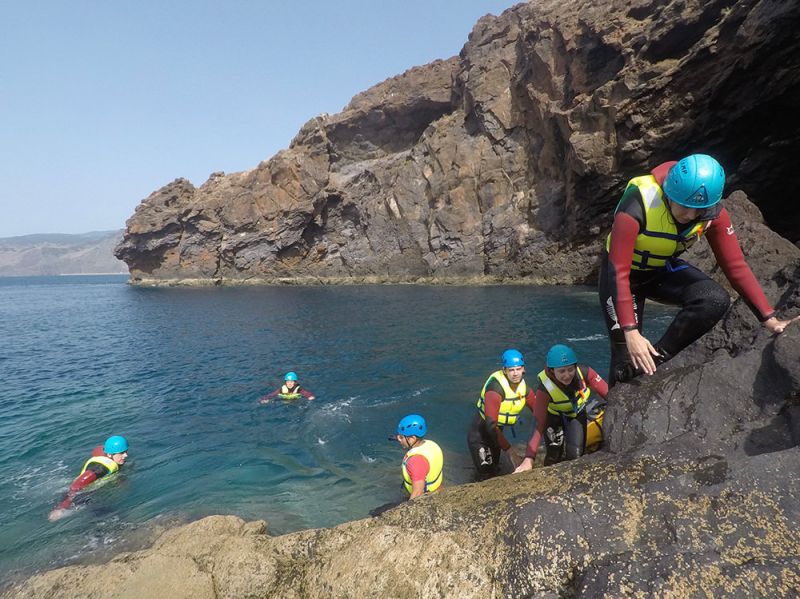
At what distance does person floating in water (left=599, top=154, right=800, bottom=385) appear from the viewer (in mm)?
3387

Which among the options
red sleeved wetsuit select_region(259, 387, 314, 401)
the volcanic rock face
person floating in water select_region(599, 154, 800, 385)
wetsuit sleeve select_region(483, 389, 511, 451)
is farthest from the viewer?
the volcanic rock face

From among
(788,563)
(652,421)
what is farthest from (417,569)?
(652,421)

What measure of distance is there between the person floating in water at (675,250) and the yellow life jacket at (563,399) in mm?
2131

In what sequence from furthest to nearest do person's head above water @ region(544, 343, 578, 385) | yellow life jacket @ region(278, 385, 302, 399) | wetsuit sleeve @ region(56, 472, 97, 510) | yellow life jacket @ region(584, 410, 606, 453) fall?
yellow life jacket @ region(278, 385, 302, 399) → wetsuit sleeve @ region(56, 472, 97, 510) → person's head above water @ region(544, 343, 578, 385) → yellow life jacket @ region(584, 410, 606, 453)

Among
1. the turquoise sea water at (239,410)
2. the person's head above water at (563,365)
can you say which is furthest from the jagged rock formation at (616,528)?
the turquoise sea water at (239,410)

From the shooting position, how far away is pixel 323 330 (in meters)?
29.7

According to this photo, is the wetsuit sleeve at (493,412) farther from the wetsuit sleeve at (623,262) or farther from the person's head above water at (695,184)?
the person's head above water at (695,184)

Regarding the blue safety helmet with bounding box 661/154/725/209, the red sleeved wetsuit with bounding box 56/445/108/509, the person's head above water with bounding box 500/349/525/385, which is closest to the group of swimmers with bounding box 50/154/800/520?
the blue safety helmet with bounding box 661/154/725/209

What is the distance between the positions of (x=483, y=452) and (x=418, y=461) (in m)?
2.40

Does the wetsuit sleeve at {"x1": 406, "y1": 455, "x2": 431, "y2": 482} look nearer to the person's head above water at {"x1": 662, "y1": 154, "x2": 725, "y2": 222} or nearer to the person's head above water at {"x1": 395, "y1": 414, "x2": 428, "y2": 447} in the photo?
the person's head above water at {"x1": 395, "y1": 414, "x2": 428, "y2": 447}

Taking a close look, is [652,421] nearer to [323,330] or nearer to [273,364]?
[273,364]

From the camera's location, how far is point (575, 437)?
5898mm

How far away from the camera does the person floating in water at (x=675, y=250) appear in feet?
11.1

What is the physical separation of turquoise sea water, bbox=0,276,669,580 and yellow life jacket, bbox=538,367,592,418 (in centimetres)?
330
